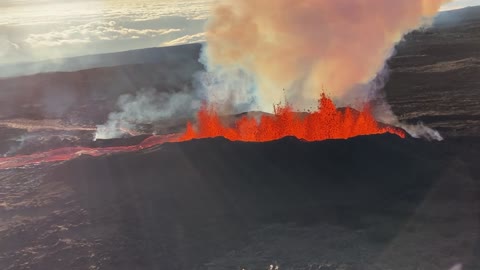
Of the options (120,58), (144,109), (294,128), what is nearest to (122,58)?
(120,58)

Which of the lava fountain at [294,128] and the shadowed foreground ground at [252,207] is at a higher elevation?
the lava fountain at [294,128]

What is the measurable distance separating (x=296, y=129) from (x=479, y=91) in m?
34.3

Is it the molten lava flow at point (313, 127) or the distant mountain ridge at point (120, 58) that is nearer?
the molten lava flow at point (313, 127)

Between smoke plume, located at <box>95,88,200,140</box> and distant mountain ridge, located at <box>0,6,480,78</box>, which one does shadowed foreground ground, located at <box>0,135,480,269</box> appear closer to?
smoke plume, located at <box>95,88,200,140</box>

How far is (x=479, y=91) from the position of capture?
5219 centimetres

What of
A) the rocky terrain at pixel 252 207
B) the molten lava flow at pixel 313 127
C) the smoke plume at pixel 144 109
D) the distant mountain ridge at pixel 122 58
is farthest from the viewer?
the distant mountain ridge at pixel 122 58

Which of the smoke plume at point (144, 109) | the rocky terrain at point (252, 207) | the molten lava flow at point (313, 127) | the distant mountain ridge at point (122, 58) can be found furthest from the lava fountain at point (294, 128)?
the distant mountain ridge at point (122, 58)

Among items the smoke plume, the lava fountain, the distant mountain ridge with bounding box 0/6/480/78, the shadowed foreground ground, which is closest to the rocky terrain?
the shadowed foreground ground

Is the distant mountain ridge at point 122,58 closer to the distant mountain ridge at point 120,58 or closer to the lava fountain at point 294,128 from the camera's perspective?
the distant mountain ridge at point 120,58

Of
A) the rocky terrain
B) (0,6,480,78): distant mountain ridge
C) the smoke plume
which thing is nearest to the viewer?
the rocky terrain

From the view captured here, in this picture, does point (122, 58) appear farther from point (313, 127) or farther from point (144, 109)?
point (313, 127)

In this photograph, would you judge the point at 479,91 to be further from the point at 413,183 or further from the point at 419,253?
the point at 419,253

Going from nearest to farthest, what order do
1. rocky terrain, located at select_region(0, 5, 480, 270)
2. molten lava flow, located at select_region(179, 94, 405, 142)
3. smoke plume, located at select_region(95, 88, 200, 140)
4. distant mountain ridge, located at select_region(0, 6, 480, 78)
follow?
rocky terrain, located at select_region(0, 5, 480, 270) < molten lava flow, located at select_region(179, 94, 405, 142) < smoke plume, located at select_region(95, 88, 200, 140) < distant mountain ridge, located at select_region(0, 6, 480, 78)

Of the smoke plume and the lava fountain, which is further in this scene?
the smoke plume
